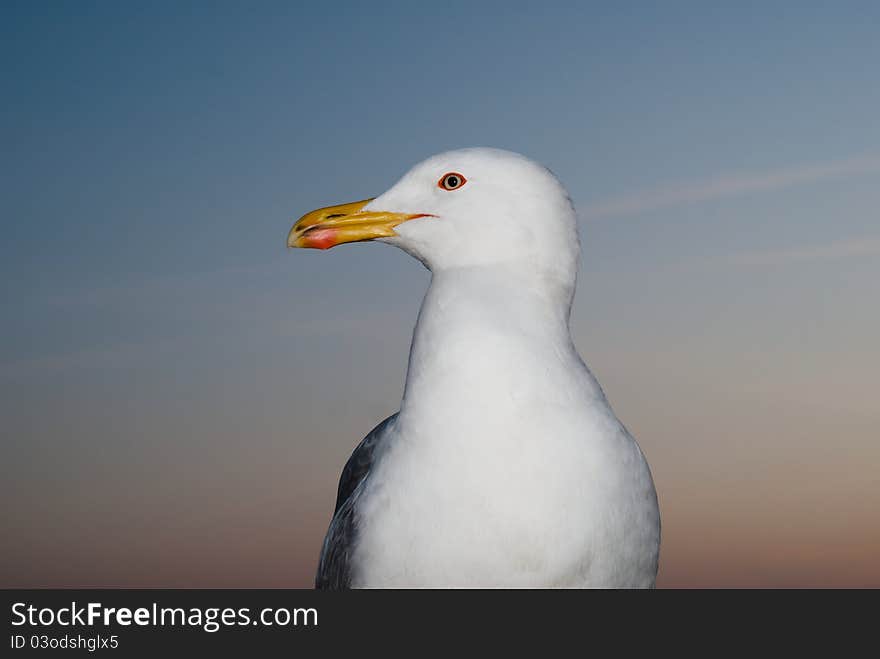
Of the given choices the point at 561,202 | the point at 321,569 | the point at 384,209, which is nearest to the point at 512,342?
the point at 561,202

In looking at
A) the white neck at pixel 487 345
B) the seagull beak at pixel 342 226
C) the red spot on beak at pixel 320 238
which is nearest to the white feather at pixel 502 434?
the white neck at pixel 487 345

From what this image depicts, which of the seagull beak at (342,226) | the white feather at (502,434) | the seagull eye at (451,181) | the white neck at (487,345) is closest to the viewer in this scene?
the white feather at (502,434)

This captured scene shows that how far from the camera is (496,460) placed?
19.4ft

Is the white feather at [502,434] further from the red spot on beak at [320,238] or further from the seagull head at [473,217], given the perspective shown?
the red spot on beak at [320,238]

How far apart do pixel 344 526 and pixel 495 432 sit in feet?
4.22

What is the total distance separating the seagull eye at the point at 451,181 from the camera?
677 cm

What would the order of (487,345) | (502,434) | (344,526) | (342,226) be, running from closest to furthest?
(502,434), (487,345), (344,526), (342,226)

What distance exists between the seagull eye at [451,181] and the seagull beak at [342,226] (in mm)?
273

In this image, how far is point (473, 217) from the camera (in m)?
6.61

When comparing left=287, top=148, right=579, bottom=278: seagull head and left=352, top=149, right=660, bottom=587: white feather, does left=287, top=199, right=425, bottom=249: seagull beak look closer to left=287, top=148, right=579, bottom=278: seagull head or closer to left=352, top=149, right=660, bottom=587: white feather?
left=287, top=148, right=579, bottom=278: seagull head

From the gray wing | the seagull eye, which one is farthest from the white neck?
the gray wing

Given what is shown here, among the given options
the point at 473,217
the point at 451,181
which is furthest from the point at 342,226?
the point at 473,217

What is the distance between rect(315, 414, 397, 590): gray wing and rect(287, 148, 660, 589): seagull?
20 mm

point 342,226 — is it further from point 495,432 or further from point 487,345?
point 495,432
